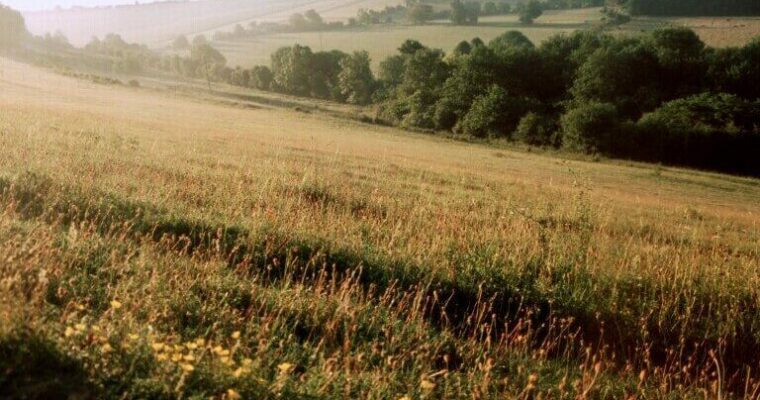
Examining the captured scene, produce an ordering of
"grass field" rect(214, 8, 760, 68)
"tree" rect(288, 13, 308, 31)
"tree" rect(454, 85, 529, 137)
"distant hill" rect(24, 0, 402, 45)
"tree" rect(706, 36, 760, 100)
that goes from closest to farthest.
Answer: "tree" rect(706, 36, 760, 100)
"tree" rect(454, 85, 529, 137)
"grass field" rect(214, 8, 760, 68)
"tree" rect(288, 13, 308, 31)
"distant hill" rect(24, 0, 402, 45)

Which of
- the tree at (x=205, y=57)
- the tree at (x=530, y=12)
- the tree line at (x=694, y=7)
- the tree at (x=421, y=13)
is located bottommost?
the tree at (x=205, y=57)

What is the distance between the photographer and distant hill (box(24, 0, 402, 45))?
155 meters

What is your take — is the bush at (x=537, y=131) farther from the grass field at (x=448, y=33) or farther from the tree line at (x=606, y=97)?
the grass field at (x=448, y=33)

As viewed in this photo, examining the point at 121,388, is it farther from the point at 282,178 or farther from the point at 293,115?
the point at 293,115

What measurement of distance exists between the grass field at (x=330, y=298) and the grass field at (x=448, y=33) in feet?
288

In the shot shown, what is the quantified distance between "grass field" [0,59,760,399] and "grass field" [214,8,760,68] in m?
87.9

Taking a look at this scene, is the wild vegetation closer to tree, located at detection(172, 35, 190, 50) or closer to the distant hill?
tree, located at detection(172, 35, 190, 50)

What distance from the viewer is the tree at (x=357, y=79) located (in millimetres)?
96688

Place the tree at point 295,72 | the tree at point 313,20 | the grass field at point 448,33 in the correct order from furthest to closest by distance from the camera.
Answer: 1. the tree at point 313,20
2. the tree at point 295,72
3. the grass field at point 448,33

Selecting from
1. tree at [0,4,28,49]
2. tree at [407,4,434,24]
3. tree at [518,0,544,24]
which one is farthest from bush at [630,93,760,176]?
tree at [0,4,28,49]

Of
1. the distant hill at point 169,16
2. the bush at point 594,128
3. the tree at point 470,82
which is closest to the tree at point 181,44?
the distant hill at point 169,16

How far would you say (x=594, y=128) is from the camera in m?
52.2

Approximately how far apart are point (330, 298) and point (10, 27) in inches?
5373

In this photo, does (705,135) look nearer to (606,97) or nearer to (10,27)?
(606,97)
